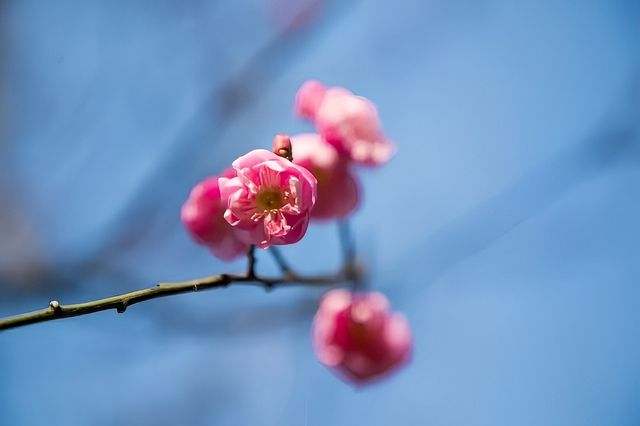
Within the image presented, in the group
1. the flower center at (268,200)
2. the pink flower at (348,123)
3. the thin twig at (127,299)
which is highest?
the pink flower at (348,123)

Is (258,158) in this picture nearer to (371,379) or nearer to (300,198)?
(300,198)

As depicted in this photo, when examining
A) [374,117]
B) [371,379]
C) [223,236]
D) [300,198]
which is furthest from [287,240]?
[371,379]

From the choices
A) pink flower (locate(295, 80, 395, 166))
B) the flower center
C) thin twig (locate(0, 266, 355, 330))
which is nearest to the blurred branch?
thin twig (locate(0, 266, 355, 330))

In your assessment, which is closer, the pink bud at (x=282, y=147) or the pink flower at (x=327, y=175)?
the pink bud at (x=282, y=147)

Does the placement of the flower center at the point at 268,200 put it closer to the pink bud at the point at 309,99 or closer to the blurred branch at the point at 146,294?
the blurred branch at the point at 146,294

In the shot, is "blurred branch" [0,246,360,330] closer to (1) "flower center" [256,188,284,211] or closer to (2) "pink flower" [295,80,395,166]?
(1) "flower center" [256,188,284,211]

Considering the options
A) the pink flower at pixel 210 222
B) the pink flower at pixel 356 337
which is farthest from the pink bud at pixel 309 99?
the pink flower at pixel 356 337

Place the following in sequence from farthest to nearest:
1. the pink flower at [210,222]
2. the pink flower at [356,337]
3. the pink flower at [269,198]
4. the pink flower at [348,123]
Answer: the pink flower at [356,337]
the pink flower at [348,123]
the pink flower at [210,222]
the pink flower at [269,198]

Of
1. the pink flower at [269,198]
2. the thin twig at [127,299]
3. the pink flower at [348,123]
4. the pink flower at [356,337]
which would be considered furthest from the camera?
the pink flower at [356,337]
